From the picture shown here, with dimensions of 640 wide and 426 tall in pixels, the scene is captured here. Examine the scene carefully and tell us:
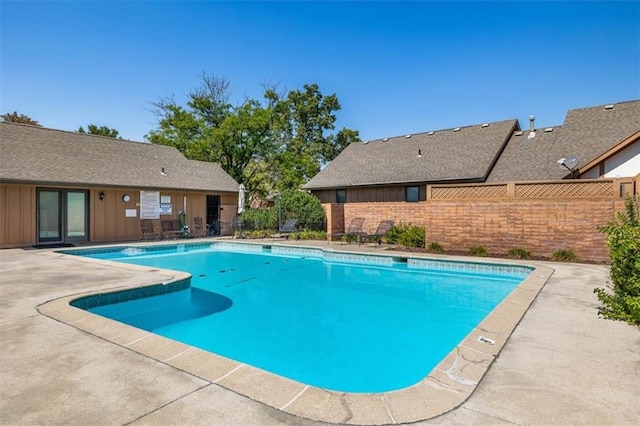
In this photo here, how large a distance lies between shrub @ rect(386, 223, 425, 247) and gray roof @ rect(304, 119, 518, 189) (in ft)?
10.7

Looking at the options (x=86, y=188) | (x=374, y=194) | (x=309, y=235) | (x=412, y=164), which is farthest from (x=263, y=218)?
(x=412, y=164)

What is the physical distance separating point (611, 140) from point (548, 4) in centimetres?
648

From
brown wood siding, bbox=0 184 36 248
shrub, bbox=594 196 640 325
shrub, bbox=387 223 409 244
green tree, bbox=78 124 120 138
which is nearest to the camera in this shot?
shrub, bbox=594 196 640 325

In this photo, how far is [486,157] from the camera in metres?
16.8

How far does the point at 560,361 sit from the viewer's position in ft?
11.3

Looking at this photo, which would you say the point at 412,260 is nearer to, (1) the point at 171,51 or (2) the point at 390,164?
(2) the point at 390,164

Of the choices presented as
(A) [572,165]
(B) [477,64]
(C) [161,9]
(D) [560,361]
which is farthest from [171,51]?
(D) [560,361]

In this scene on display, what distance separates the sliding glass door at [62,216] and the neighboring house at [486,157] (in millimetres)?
11343

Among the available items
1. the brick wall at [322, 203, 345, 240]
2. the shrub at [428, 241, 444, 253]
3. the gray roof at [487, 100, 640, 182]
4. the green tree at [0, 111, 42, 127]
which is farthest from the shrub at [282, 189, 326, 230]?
the green tree at [0, 111, 42, 127]

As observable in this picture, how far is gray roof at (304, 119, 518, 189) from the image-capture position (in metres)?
16.8

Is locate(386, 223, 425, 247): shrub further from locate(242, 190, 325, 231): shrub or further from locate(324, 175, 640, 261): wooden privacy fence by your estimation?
locate(242, 190, 325, 231): shrub

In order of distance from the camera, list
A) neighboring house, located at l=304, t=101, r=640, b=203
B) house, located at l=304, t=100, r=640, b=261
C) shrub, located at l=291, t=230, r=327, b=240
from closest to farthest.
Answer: house, located at l=304, t=100, r=640, b=261 → neighboring house, located at l=304, t=101, r=640, b=203 → shrub, located at l=291, t=230, r=327, b=240

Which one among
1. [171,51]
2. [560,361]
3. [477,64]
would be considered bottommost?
[560,361]

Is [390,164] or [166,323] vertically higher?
[390,164]
